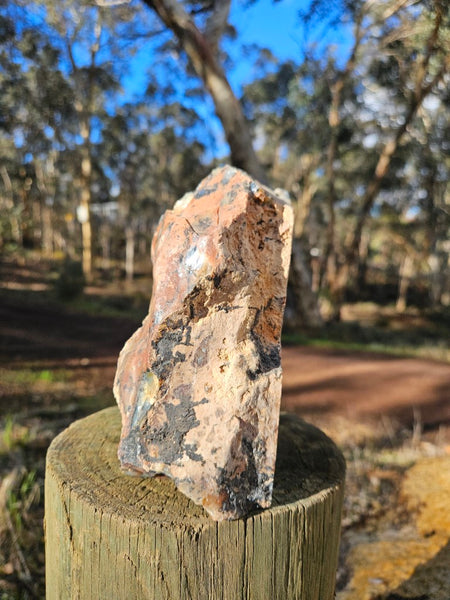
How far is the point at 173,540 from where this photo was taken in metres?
1.27

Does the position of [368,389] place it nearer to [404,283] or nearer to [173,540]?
[173,540]

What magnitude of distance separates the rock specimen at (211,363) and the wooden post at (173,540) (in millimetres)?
75

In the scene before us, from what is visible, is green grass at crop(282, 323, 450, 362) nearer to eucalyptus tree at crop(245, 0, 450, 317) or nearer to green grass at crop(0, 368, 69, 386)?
eucalyptus tree at crop(245, 0, 450, 317)

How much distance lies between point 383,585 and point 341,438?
2.10 meters

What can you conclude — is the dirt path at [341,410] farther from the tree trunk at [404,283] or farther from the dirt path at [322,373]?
the tree trunk at [404,283]

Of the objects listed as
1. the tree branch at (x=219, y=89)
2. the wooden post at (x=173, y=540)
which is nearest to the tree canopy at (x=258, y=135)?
the tree branch at (x=219, y=89)

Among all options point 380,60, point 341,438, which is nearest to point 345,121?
point 380,60

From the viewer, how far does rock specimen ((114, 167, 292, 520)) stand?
1402 millimetres

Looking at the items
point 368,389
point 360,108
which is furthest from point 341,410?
point 360,108

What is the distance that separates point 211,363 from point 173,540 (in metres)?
0.49

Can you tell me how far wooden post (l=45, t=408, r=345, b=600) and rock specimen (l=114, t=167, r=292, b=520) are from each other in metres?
0.08

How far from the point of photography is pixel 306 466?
1628mm

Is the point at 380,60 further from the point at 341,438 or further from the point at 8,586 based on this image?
the point at 8,586

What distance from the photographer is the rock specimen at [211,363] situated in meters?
1.40
